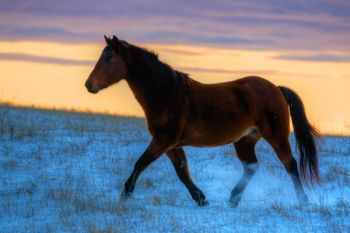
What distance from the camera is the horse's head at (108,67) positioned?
9180 mm

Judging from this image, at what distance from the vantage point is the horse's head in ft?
30.1

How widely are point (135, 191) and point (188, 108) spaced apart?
1.93 m

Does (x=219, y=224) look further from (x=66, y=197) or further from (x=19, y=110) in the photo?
(x=19, y=110)

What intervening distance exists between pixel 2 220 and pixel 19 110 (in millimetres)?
11242

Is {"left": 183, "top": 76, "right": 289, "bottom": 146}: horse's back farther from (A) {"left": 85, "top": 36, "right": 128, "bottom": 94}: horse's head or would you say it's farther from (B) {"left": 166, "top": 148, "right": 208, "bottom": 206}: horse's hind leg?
(A) {"left": 85, "top": 36, "right": 128, "bottom": 94}: horse's head

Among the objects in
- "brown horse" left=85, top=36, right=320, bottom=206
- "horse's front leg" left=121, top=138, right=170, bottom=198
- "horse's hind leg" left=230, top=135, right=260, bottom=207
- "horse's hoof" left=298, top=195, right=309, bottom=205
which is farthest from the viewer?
"horse's hind leg" left=230, top=135, right=260, bottom=207

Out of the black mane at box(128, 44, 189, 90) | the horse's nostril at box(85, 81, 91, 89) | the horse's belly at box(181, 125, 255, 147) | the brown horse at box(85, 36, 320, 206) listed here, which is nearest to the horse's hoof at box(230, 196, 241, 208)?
the brown horse at box(85, 36, 320, 206)

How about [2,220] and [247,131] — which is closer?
[2,220]

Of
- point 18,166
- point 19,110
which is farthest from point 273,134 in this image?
point 19,110

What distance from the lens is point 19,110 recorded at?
19.1m

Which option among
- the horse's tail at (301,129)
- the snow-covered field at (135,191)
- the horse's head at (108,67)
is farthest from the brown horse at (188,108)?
the snow-covered field at (135,191)

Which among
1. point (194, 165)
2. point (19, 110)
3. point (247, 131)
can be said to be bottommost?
point (19, 110)

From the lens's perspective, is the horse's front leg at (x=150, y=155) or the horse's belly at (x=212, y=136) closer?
the horse's front leg at (x=150, y=155)

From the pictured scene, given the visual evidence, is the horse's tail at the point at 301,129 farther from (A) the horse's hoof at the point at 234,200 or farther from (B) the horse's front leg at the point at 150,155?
(B) the horse's front leg at the point at 150,155
